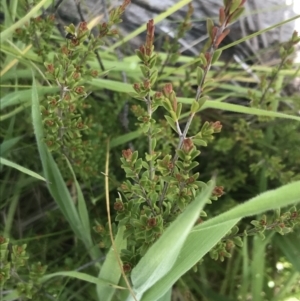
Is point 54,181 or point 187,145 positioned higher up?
point 187,145

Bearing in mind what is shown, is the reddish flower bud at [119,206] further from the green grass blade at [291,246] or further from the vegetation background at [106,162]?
the green grass blade at [291,246]

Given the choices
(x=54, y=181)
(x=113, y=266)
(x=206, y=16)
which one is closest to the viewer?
(x=113, y=266)

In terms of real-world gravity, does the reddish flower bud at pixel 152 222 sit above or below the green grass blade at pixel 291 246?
above

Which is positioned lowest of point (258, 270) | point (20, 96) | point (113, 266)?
point (258, 270)


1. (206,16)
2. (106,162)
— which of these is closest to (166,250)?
(106,162)

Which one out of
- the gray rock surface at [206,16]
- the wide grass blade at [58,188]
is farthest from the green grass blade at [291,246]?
the gray rock surface at [206,16]

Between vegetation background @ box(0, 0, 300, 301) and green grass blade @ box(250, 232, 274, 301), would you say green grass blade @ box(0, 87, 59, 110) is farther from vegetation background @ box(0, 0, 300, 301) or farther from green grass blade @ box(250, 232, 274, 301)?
green grass blade @ box(250, 232, 274, 301)

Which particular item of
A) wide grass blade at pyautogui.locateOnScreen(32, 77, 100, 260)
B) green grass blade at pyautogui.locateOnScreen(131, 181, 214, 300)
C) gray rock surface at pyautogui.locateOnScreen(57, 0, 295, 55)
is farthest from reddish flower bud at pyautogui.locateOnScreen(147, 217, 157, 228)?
gray rock surface at pyautogui.locateOnScreen(57, 0, 295, 55)

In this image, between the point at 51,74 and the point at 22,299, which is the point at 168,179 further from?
the point at 22,299

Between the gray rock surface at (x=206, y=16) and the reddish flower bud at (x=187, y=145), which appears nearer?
the reddish flower bud at (x=187, y=145)

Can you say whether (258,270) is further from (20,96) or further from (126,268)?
(20,96)
